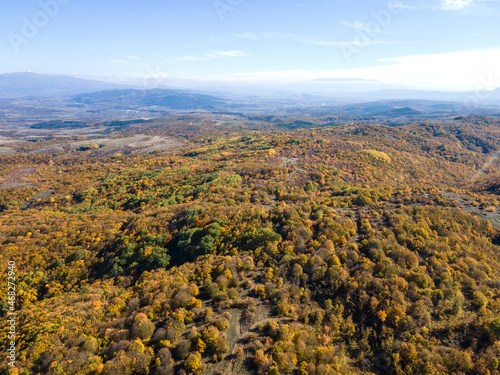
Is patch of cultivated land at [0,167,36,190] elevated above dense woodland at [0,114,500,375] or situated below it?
below

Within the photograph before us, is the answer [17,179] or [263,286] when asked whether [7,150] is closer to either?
[17,179]

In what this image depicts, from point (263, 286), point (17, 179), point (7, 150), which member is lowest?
point (17, 179)

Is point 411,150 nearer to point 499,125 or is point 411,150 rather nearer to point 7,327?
point 499,125

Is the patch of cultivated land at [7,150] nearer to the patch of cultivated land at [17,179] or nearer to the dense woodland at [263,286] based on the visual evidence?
the patch of cultivated land at [17,179]

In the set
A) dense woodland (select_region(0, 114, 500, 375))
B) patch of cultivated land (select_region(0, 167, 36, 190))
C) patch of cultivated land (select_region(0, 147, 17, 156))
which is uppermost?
dense woodland (select_region(0, 114, 500, 375))

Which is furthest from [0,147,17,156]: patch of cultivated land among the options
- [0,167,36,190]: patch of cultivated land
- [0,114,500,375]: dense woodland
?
[0,114,500,375]: dense woodland

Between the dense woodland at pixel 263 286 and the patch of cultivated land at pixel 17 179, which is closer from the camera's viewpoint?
the dense woodland at pixel 263 286

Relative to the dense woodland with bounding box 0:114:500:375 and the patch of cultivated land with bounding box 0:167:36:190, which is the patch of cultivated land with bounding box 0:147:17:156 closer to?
the patch of cultivated land with bounding box 0:167:36:190

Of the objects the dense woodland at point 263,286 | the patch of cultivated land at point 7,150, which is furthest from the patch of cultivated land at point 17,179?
the patch of cultivated land at point 7,150

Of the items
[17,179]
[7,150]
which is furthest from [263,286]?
[7,150]

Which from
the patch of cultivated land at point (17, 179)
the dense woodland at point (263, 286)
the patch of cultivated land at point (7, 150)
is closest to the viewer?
the dense woodland at point (263, 286)

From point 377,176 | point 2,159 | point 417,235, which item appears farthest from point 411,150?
point 2,159
